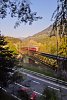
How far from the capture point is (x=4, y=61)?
6.25m

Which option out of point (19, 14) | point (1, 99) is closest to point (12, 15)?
point (19, 14)

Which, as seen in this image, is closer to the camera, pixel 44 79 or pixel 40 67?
pixel 44 79

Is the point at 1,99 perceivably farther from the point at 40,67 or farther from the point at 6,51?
the point at 40,67

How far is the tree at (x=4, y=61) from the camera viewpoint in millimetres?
6223

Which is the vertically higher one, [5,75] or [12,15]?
[12,15]

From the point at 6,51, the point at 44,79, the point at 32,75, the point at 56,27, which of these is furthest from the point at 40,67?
the point at 56,27

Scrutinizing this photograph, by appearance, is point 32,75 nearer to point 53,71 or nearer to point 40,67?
point 40,67

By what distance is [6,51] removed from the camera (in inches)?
253

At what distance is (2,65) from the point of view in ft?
20.4

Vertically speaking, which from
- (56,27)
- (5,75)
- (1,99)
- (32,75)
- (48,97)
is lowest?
(32,75)

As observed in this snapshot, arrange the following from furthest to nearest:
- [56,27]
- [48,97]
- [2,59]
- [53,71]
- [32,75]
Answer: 1. [32,75]
2. [53,71]
3. [48,97]
4. [2,59]
5. [56,27]

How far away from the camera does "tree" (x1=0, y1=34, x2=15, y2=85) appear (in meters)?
6.22

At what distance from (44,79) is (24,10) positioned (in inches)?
901

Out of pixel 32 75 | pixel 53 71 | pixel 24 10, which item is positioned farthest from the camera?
pixel 32 75
